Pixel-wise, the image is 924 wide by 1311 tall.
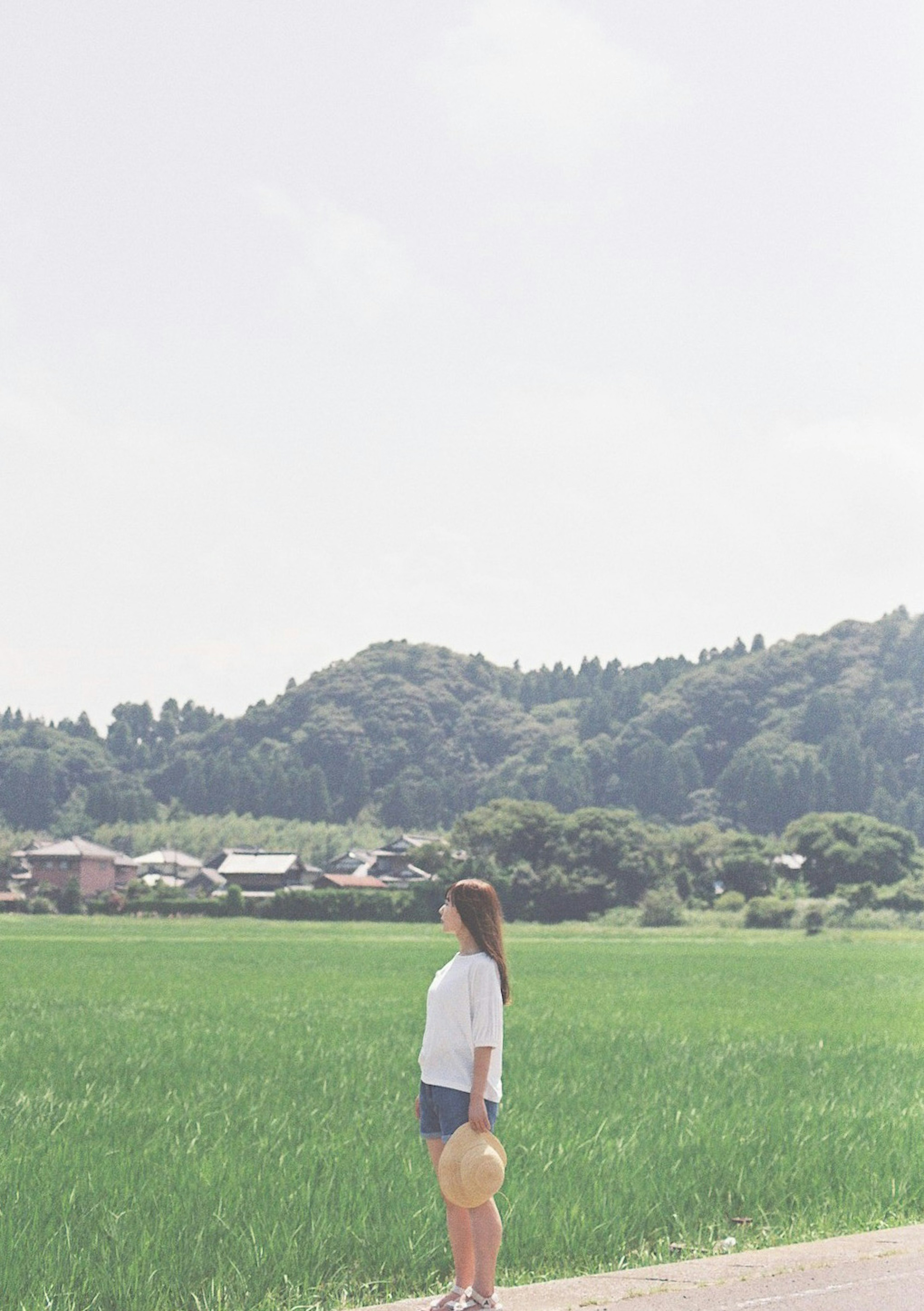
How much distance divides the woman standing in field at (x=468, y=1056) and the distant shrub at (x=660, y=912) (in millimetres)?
72613

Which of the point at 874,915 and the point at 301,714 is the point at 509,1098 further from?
the point at 301,714

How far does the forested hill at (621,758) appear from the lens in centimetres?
15750

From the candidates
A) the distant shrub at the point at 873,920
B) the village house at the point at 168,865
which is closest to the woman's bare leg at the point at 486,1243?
the distant shrub at the point at 873,920

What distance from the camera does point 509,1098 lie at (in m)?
10.8

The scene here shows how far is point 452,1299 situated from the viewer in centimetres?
536

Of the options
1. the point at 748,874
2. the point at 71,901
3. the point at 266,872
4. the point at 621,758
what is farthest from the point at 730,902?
the point at 621,758

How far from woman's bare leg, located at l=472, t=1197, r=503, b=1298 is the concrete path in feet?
0.90

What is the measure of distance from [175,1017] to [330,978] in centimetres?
1162

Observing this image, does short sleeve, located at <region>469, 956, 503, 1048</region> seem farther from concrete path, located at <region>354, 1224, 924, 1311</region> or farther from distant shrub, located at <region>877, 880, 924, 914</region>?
distant shrub, located at <region>877, 880, 924, 914</region>

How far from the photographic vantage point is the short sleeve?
5148mm

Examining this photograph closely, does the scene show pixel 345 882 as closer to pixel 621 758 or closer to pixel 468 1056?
pixel 621 758

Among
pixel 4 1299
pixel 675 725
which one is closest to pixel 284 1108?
pixel 4 1299

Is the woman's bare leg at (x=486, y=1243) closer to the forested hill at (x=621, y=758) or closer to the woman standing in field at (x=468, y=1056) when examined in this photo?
the woman standing in field at (x=468, y=1056)

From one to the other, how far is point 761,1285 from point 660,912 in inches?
2905
